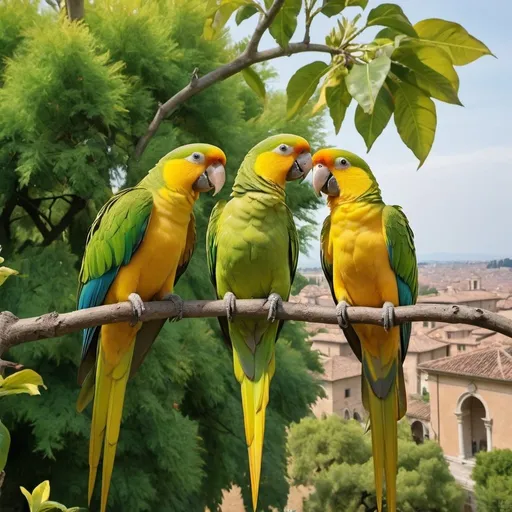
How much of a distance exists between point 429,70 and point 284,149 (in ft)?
0.82

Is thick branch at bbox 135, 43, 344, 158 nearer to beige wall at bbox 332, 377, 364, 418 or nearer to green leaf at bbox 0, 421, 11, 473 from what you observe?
green leaf at bbox 0, 421, 11, 473

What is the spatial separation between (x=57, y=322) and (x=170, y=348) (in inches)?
113

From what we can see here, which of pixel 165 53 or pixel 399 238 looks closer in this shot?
pixel 399 238

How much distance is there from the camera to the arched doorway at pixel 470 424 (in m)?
11.2

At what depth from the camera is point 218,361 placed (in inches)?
170

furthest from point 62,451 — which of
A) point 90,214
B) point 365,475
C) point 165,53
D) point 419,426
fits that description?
point 419,426

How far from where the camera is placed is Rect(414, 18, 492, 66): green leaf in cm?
73

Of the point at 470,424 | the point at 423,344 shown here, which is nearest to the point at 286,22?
the point at 470,424

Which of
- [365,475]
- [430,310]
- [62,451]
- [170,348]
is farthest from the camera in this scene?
[365,475]

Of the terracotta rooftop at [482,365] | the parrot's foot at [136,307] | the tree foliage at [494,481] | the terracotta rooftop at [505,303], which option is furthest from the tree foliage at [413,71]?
the terracotta rooftop at [505,303]

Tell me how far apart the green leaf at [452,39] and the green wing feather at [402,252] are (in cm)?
26

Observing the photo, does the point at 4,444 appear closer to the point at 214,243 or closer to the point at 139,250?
the point at 139,250

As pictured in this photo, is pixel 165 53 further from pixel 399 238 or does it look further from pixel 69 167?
pixel 399 238

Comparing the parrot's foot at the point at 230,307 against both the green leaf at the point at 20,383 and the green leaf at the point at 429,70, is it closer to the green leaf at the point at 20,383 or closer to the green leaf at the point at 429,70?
the green leaf at the point at 20,383
